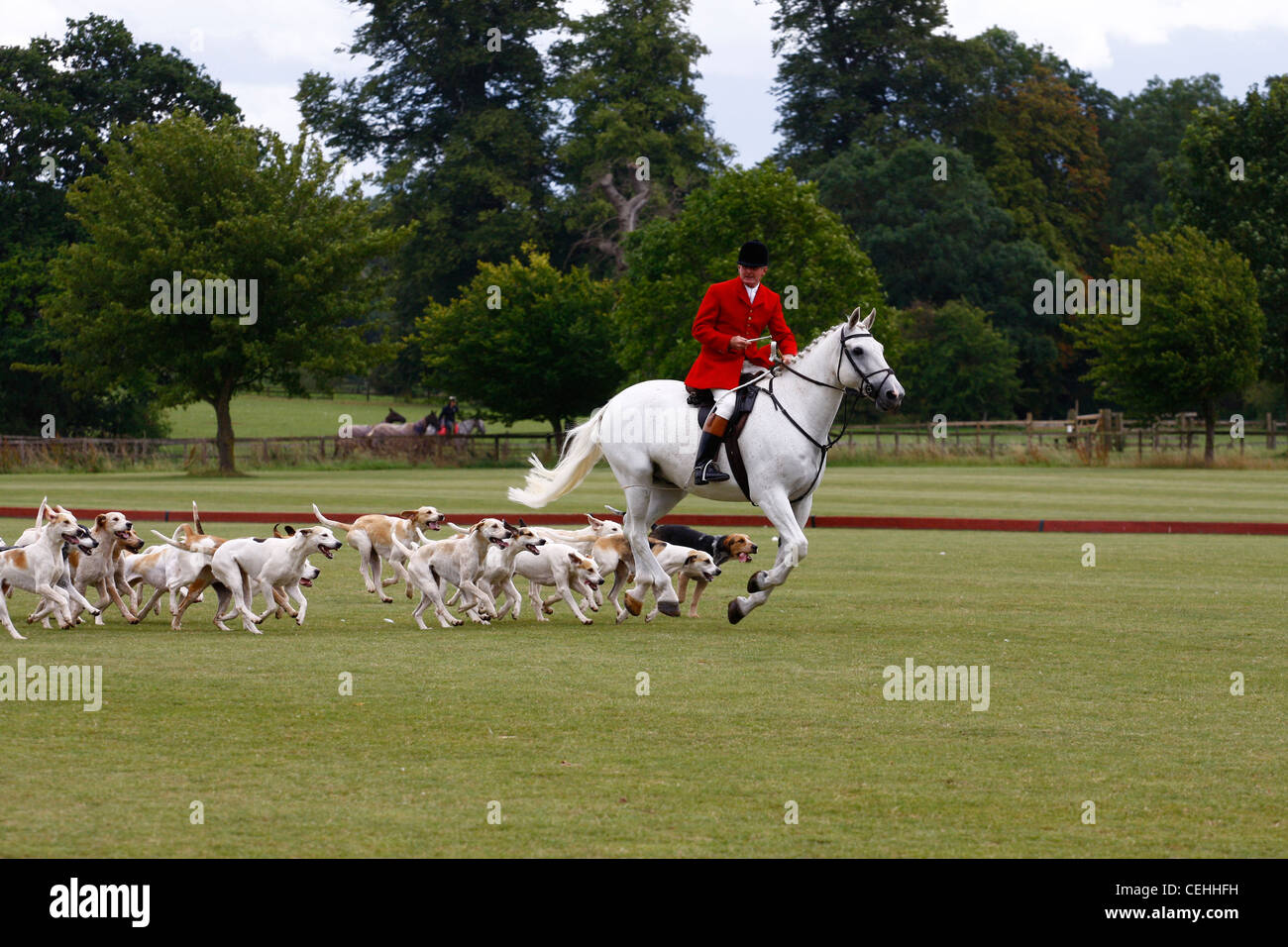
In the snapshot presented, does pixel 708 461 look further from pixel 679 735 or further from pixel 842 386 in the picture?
pixel 679 735

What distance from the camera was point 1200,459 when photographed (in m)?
56.9

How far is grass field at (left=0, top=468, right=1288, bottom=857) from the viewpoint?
6684mm

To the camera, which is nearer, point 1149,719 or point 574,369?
point 1149,719

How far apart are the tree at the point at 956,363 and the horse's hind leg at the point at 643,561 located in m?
65.0

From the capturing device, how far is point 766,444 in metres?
14.1

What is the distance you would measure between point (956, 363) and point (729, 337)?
67.9 meters

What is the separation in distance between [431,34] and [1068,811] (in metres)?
84.0

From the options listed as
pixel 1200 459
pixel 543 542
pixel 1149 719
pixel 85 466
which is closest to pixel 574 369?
pixel 85 466

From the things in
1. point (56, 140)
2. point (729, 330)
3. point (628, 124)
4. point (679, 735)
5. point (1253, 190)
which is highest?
point (628, 124)

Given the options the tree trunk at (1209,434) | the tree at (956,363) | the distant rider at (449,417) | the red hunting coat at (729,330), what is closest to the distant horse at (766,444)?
the red hunting coat at (729,330)

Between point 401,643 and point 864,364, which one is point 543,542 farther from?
point 864,364

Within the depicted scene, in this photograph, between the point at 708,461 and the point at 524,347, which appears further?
the point at 524,347

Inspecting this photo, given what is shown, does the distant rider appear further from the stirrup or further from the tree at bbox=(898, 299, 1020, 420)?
the stirrup

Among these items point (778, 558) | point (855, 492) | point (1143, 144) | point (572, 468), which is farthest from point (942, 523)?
point (1143, 144)
